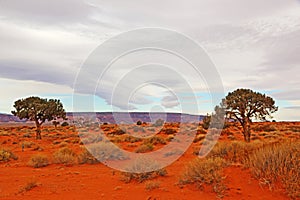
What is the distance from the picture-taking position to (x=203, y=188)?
859 centimetres

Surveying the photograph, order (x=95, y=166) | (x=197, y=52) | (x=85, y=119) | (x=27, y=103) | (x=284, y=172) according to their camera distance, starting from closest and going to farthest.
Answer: (x=284, y=172) < (x=197, y=52) < (x=95, y=166) < (x=27, y=103) < (x=85, y=119)

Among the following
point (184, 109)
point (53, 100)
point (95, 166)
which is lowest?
point (95, 166)

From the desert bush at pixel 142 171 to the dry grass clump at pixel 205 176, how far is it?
1472mm

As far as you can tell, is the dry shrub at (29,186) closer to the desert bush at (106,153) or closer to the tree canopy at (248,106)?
the desert bush at (106,153)

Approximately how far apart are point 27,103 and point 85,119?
21.9 m

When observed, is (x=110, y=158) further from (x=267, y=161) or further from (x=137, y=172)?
(x=267, y=161)

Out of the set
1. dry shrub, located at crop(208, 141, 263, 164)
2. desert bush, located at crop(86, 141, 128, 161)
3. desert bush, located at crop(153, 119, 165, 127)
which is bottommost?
desert bush, located at crop(86, 141, 128, 161)

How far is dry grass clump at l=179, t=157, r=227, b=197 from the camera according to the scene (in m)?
8.49

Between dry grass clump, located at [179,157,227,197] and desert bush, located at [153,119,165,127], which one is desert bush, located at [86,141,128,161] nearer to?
dry grass clump, located at [179,157,227,197]

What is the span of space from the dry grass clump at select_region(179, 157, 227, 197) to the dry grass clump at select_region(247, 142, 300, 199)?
4.11ft

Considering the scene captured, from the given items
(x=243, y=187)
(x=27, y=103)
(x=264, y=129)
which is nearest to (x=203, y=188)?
(x=243, y=187)

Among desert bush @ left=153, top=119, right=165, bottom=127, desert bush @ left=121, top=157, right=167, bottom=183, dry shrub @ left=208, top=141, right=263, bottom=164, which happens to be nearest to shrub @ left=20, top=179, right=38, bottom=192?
desert bush @ left=121, top=157, right=167, bottom=183

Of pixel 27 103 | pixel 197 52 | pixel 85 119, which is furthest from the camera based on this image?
pixel 85 119

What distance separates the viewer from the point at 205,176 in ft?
28.5
